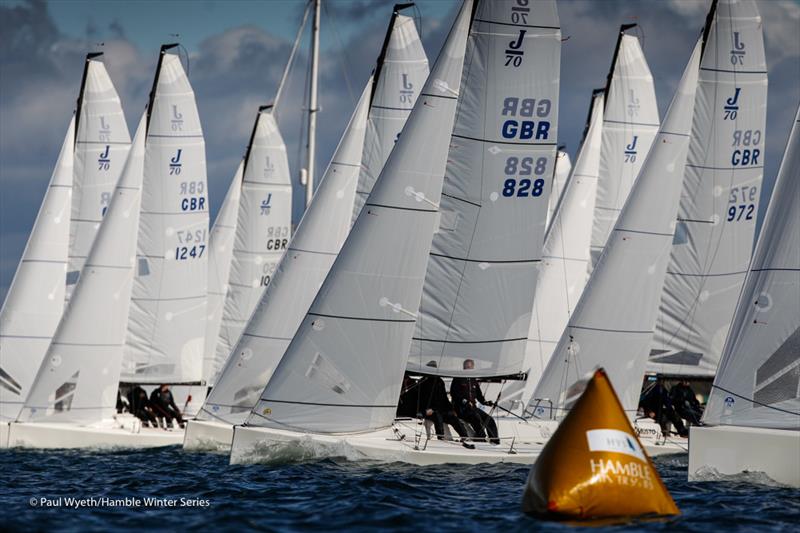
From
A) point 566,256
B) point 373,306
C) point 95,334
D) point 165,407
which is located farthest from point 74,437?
point 566,256

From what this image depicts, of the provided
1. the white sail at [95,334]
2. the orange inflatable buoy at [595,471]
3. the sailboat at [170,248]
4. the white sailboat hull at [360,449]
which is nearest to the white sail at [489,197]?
the white sailboat hull at [360,449]

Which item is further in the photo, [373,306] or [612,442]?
[373,306]

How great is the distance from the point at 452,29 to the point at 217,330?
1524cm

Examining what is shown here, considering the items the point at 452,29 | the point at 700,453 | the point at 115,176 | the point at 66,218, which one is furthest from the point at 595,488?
the point at 115,176

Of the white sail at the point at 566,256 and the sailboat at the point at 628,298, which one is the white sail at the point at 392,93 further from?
the sailboat at the point at 628,298

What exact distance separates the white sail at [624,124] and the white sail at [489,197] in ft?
27.2

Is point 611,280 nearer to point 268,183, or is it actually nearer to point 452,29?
point 452,29

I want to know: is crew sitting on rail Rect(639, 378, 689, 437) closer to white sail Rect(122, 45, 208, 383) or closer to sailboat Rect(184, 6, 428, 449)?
sailboat Rect(184, 6, 428, 449)

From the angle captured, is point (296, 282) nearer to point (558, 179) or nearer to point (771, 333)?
point (771, 333)

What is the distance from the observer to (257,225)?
32.3 m

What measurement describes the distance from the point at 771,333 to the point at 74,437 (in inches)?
535

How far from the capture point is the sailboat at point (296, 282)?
2256cm

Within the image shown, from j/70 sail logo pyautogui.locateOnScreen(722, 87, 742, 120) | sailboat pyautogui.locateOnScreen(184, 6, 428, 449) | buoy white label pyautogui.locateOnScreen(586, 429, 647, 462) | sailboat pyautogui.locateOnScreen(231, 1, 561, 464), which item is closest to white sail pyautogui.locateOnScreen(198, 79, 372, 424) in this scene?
sailboat pyautogui.locateOnScreen(184, 6, 428, 449)

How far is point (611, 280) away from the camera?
21.5m
